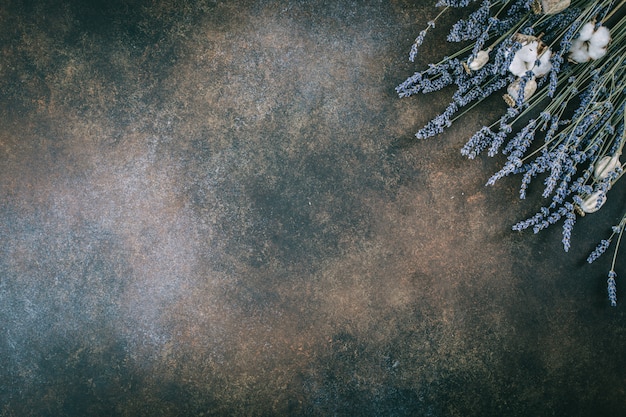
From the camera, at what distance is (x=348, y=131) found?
2088 mm

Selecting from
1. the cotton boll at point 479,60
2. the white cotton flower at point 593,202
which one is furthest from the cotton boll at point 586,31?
the white cotton flower at point 593,202

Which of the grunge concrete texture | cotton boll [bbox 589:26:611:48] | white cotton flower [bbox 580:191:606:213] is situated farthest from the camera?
the grunge concrete texture

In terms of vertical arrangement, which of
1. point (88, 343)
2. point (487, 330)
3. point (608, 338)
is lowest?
point (608, 338)

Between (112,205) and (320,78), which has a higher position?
(320,78)

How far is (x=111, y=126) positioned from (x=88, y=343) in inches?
40.1

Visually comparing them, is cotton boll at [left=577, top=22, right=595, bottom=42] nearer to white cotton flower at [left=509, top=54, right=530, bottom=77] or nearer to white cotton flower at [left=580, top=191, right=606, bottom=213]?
white cotton flower at [left=509, top=54, right=530, bottom=77]

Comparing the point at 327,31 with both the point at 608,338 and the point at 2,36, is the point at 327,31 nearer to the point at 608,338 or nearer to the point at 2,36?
the point at 2,36

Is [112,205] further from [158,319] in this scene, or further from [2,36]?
[2,36]

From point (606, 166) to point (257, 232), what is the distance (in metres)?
1.50

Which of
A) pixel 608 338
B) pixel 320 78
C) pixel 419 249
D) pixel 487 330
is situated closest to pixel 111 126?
pixel 320 78

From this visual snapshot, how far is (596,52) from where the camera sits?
1725mm

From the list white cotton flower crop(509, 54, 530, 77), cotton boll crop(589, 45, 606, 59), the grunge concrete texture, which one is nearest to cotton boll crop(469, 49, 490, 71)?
white cotton flower crop(509, 54, 530, 77)

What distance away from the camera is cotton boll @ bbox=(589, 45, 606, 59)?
1.71 meters

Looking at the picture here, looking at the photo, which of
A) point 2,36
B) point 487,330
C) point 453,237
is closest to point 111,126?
point 2,36
